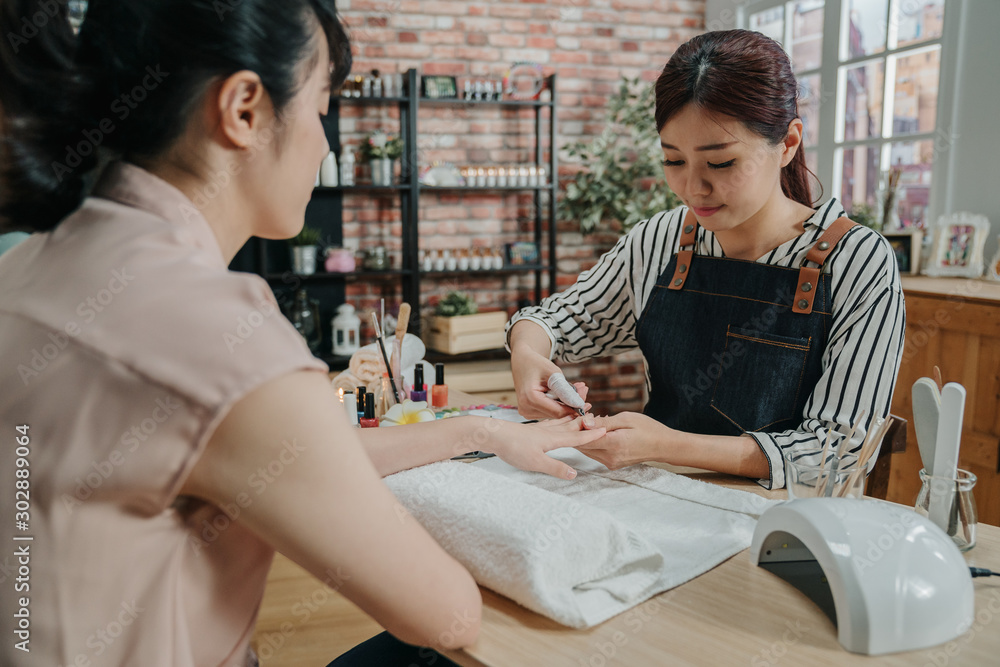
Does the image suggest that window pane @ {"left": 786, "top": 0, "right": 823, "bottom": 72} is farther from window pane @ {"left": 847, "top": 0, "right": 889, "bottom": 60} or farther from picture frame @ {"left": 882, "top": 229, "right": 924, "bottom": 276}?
picture frame @ {"left": 882, "top": 229, "right": 924, "bottom": 276}

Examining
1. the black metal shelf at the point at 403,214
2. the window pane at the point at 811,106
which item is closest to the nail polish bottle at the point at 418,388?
the black metal shelf at the point at 403,214

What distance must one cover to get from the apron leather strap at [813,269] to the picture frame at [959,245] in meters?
2.08

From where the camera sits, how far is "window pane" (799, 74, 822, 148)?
4223 millimetres

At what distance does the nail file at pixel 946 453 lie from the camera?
2.91ft

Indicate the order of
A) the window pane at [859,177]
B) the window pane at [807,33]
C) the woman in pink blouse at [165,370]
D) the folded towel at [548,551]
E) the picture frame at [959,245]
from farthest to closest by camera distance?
1. the window pane at [807,33]
2. the window pane at [859,177]
3. the picture frame at [959,245]
4. the folded towel at [548,551]
5. the woman in pink blouse at [165,370]

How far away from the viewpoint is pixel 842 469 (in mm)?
1006

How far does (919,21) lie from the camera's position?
11.4ft

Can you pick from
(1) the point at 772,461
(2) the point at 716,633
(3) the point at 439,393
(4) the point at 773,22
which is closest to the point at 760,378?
(1) the point at 772,461

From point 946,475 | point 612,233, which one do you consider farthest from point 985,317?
point 612,233

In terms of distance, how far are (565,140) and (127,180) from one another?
447cm

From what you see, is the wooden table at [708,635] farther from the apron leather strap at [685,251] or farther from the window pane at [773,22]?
the window pane at [773,22]

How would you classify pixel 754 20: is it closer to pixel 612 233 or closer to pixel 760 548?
pixel 612 233

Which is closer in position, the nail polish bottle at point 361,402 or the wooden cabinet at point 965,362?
the nail polish bottle at point 361,402

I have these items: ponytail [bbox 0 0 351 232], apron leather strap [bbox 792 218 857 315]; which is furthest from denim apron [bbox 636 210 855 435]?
ponytail [bbox 0 0 351 232]
